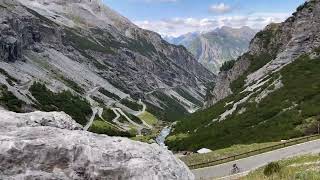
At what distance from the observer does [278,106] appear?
108 meters

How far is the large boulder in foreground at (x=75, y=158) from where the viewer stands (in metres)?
Answer: 17.3

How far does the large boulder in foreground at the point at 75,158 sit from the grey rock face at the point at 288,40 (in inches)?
5184

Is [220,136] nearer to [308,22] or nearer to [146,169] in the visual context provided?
[308,22]

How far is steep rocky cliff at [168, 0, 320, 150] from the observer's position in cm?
9517

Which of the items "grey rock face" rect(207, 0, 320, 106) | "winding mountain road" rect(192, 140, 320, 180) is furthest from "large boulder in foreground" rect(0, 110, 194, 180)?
"grey rock face" rect(207, 0, 320, 106)

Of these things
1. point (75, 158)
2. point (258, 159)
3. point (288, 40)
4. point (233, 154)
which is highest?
point (288, 40)

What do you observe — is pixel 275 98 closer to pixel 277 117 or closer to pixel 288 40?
pixel 277 117

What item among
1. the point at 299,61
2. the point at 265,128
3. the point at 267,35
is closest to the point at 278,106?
the point at 265,128

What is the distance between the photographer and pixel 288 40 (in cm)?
16612

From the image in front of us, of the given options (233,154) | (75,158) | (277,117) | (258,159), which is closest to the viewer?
(75,158)

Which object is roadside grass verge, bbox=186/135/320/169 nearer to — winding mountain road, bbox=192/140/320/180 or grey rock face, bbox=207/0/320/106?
winding mountain road, bbox=192/140/320/180

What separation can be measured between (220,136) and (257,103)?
18905 millimetres

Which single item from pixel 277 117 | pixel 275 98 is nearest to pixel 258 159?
pixel 277 117

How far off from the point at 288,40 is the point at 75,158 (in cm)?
15667
